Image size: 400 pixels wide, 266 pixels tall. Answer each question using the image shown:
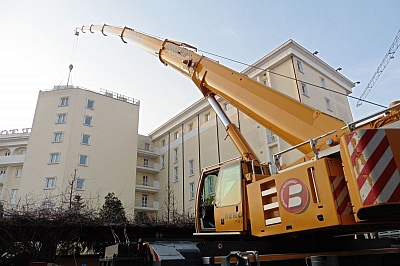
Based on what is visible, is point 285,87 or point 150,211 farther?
point 150,211

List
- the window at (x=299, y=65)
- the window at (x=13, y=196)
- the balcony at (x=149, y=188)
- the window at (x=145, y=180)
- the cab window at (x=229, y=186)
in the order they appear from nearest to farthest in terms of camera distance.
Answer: the cab window at (x=229, y=186) < the window at (x=299, y=65) < the window at (x=13, y=196) < the balcony at (x=149, y=188) < the window at (x=145, y=180)

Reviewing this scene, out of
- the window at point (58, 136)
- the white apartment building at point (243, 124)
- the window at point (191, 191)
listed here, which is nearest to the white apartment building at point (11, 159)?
the window at point (58, 136)

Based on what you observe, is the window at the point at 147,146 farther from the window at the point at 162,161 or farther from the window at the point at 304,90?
the window at the point at 304,90

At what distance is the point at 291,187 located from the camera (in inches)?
183

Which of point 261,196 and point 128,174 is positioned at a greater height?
point 128,174

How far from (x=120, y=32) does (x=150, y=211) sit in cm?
2648

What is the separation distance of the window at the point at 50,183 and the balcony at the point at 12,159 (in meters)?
10.1

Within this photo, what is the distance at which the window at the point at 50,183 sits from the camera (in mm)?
29239

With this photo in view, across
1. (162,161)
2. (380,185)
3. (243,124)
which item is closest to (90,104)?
(162,161)

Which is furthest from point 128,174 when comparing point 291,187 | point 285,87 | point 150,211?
point 291,187

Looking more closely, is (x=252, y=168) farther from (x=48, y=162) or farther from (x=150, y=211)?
(x=150, y=211)

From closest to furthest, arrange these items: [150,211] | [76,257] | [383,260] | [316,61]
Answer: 1. [383,260]
2. [76,257]
3. [316,61]
4. [150,211]

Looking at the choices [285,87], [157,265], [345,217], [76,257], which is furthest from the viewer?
[285,87]

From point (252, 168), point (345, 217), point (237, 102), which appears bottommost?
point (345, 217)
